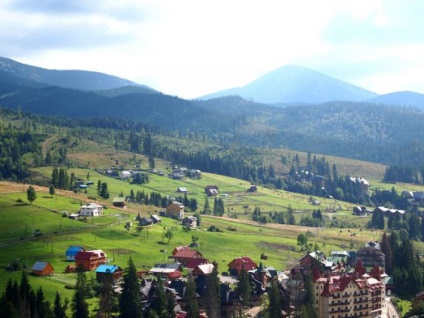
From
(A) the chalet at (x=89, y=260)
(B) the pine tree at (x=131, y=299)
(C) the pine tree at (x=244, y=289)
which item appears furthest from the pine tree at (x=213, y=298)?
(A) the chalet at (x=89, y=260)

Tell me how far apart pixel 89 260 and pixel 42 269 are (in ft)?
30.7

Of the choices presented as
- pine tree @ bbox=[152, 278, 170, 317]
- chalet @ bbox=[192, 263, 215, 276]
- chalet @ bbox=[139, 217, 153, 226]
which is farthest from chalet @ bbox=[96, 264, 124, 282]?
chalet @ bbox=[139, 217, 153, 226]

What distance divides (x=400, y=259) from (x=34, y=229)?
7423cm

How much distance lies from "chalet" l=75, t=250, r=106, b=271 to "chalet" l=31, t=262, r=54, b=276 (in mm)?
5647

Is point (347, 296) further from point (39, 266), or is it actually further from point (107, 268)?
point (39, 266)

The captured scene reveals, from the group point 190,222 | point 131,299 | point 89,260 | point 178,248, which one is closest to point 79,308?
point 131,299

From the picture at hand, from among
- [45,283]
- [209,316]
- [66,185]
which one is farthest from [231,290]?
[66,185]

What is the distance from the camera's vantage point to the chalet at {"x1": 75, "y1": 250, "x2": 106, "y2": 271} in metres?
111

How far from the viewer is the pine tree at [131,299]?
87.1 metres

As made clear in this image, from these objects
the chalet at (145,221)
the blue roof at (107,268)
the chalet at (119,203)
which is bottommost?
the blue roof at (107,268)

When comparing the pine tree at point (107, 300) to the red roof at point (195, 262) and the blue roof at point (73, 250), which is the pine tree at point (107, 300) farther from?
the red roof at point (195, 262)

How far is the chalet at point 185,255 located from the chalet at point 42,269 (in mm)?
26318

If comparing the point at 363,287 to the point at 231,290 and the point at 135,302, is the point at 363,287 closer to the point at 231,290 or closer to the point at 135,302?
the point at 231,290

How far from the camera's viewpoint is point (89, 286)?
98938 mm
